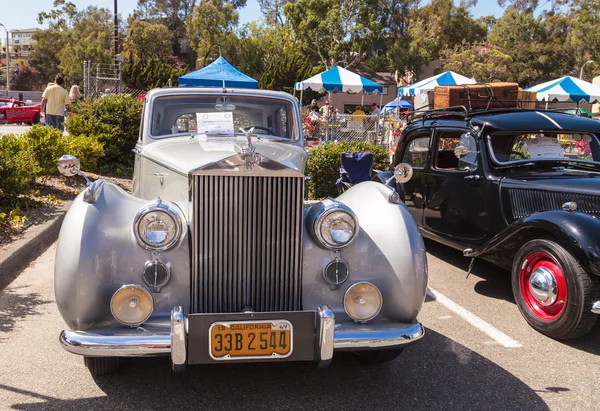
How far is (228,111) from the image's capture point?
4.60 metres

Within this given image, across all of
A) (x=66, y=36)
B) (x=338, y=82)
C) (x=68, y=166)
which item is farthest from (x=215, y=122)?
(x=66, y=36)

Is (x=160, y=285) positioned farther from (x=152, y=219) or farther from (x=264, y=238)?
(x=264, y=238)

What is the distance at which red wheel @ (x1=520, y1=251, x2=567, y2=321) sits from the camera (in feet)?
13.1

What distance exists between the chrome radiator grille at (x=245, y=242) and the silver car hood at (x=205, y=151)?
0.33m

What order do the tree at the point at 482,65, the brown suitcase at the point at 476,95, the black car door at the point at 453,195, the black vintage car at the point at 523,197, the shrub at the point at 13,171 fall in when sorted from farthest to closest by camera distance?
the tree at the point at 482,65
the brown suitcase at the point at 476,95
the shrub at the point at 13,171
the black car door at the point at 453,195
the black vintage car at the point at 523,197

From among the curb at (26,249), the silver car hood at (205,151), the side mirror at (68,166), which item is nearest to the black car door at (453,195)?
the silver car hood at (205,151)

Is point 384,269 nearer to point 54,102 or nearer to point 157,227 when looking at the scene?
point 157,227

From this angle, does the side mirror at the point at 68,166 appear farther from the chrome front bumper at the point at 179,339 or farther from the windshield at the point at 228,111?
the windshield at the point at 228,111

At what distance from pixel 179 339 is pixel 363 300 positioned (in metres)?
1.01

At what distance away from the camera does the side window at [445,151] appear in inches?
240

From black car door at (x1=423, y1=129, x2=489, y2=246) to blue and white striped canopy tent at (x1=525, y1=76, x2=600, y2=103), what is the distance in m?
10.5

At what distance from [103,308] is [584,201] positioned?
3.74m

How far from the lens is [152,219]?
9.36 feet

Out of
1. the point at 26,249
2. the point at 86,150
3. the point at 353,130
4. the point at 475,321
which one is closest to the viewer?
the point at 475,321
